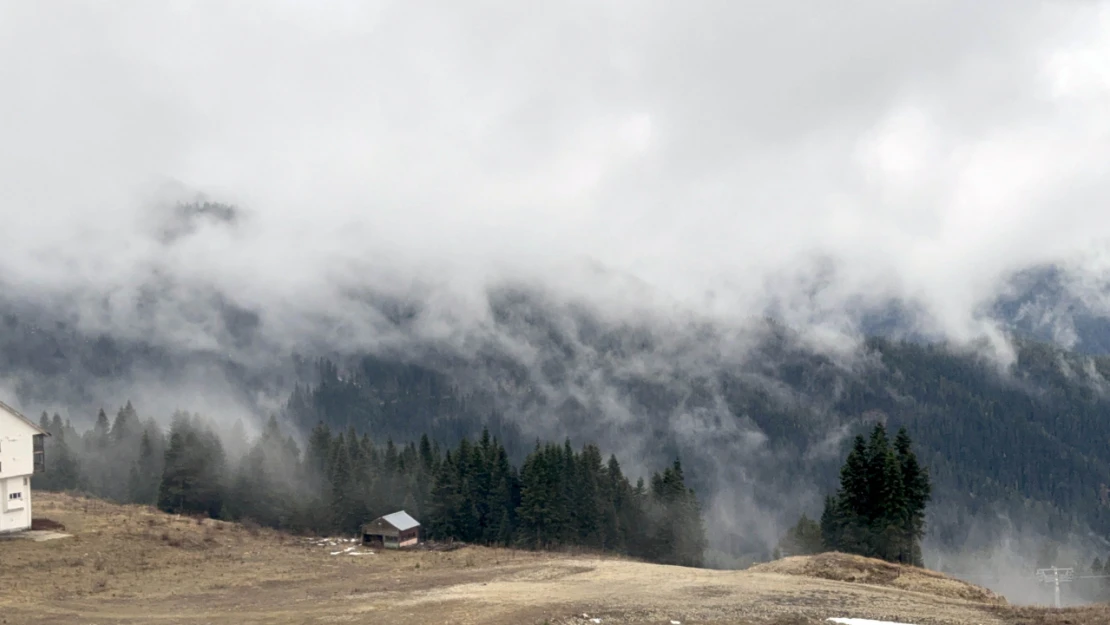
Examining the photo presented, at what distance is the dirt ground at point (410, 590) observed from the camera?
37156 mm

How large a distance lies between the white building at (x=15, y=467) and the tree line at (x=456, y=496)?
29023 millimetres

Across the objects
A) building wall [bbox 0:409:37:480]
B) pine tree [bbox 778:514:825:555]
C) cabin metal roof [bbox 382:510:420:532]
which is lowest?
pine tree [bbox 778:514:825:555]

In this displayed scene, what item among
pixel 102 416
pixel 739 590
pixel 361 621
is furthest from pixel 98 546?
pixel 102 416

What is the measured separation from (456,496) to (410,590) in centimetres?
4495

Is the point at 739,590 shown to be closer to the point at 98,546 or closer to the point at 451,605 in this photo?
the point at 451,605

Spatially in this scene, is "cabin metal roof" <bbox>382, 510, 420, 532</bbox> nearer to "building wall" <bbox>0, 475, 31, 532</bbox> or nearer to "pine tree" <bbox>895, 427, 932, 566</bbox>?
"building wall" <bbox>0, 475, 31, 532</bbox>

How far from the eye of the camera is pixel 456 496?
88750 mm

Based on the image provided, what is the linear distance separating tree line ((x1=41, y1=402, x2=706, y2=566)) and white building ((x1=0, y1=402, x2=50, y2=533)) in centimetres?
2902

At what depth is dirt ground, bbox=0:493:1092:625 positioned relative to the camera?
37.2 metres

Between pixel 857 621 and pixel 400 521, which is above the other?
pixel 400 521

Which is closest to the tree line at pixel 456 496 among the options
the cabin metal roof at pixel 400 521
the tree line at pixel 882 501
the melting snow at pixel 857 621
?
the cabin metal roof at pixel 400 521

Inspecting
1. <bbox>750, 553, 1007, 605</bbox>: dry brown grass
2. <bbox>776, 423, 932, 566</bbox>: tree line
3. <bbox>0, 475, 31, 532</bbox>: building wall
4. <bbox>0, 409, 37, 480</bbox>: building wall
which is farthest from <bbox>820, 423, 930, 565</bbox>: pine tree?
<bbox>0, 409, 37, 480</bbox>: building wall

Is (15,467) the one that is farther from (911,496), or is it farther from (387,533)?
(911,496)

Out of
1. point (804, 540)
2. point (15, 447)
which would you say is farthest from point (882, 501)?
point (15, 447)
